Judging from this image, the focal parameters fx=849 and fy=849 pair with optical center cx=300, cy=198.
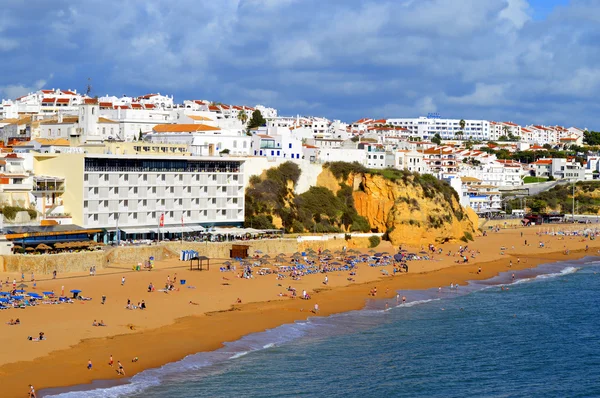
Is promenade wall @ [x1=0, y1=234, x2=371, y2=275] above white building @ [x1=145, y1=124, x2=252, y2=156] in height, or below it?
below

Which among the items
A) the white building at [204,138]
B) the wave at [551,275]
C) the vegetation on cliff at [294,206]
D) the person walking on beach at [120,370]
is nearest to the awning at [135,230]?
the vegetation on cliff at [294,206]

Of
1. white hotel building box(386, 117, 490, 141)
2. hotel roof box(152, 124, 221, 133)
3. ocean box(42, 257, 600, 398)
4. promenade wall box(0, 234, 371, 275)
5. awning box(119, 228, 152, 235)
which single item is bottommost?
ocean box(42, 257, 600, 398)

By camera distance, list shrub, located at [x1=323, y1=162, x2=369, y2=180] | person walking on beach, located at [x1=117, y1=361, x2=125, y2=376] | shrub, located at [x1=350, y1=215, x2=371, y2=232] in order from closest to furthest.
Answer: person walking on beach, located at [x1=117, y1=361, x2=125, y2=376]
shrub, located at [x1=350, y1=215, x2=371, y2=232]
shrub, located at [x1=323, y1=162, x2=369, y2=180]

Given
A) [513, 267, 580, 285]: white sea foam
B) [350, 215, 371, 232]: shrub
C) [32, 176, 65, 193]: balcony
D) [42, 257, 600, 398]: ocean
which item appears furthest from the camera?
[350, 215, 371, 232]: shrub

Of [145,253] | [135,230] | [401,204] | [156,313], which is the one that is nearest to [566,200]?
[401,204]

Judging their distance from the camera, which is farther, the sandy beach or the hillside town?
the hillside town

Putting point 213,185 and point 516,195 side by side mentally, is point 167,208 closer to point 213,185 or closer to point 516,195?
point 213,185

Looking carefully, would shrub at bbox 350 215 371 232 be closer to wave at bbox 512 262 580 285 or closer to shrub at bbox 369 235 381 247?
shrub at bbox 369 235 381 247

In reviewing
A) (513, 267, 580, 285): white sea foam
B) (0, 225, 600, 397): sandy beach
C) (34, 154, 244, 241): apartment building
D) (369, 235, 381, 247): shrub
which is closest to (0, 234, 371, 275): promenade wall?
(369, 235, 381, 247): shrub
